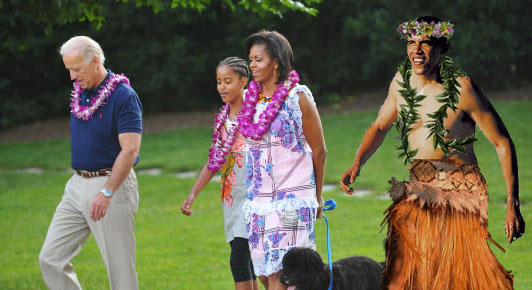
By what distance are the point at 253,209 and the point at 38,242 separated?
615cm

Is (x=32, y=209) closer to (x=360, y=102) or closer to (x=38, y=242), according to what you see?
(x=38, y=242)

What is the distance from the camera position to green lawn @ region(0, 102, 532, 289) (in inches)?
337

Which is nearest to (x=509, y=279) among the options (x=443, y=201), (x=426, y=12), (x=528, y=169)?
(x=443, y=201)

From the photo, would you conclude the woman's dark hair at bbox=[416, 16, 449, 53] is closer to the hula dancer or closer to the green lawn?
the hula dancer

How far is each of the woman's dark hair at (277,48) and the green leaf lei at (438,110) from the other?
0.79 meters

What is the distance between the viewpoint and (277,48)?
196 inches

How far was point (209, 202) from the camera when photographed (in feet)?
41.2

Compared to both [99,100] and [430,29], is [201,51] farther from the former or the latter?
[430,29]

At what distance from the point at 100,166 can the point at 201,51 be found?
1708 centimetres

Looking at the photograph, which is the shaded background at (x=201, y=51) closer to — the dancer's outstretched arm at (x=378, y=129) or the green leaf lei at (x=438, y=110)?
the dancer's outstretched arm at (x=378, y=129)

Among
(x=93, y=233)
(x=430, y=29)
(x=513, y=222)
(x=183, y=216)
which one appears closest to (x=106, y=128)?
(x=93, y=233)

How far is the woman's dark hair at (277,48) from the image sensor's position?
497 centimetres

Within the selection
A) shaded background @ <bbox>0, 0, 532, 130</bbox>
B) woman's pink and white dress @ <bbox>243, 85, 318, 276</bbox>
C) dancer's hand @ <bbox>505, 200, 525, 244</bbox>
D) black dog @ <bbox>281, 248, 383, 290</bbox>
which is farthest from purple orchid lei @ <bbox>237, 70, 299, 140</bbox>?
shaded background @ <bbox>0, 0, 532, 130</bbox>

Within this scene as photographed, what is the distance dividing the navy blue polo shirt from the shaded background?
14.9m
